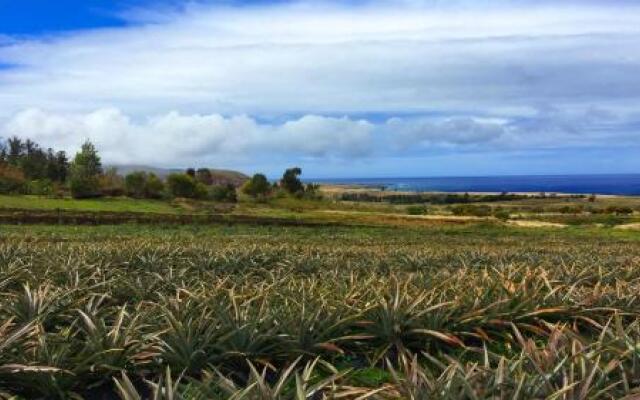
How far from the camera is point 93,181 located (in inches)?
2972

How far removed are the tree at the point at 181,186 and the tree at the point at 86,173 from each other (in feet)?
29.9

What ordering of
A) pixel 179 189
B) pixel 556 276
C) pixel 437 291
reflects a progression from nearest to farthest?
pixel 437 291 → pixel 556 276 → pixel 179 189

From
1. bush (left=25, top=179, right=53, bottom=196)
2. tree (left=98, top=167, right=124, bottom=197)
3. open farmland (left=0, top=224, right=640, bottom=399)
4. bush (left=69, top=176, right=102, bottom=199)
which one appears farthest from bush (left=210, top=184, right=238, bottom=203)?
open farmland (left=0, top=224, right=640, bottom=399)

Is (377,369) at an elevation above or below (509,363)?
below

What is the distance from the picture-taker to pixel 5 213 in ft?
139

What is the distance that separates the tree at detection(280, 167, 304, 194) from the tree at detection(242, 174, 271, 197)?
5.19 metres

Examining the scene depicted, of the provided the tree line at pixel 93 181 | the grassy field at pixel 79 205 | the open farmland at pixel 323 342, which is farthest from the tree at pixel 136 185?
the open farmland at pixel 323 342

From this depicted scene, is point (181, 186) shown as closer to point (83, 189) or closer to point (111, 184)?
point (111, 184)

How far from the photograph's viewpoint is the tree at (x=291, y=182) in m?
109

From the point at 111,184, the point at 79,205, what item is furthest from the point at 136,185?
the point at 79,205

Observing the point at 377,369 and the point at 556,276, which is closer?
the point at 377,369

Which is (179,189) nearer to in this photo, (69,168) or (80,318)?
(69,168)

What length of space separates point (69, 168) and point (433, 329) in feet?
310

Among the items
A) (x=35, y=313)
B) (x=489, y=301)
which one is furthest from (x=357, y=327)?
(x=35, y=313)
